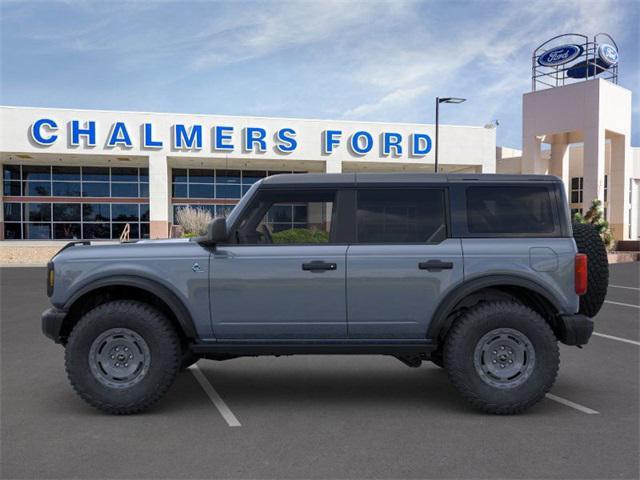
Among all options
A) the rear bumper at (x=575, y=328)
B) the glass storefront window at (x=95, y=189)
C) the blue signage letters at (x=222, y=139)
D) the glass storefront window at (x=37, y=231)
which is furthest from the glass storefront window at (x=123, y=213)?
the rear bumper at (x=575, y=328)

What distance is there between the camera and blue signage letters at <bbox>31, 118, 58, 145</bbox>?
29.1m

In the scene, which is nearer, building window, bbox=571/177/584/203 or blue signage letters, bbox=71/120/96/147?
blue signage letters, bbox=71/120/96/147

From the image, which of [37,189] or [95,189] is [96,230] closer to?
[95,189]

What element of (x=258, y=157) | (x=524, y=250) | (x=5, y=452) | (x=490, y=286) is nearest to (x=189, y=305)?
(x=5, y=452)

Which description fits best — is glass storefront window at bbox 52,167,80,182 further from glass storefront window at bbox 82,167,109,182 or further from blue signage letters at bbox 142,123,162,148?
blue signage letters at bbox 142,123,162,148

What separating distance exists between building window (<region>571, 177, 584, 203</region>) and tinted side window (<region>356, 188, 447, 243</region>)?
1551 inches

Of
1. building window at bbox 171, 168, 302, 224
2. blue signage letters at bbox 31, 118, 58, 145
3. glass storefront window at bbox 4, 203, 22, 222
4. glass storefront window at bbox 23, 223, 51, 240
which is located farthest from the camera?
building window at bbox 171, 168, 302, 224

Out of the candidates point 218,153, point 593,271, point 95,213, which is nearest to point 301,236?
point 593,271

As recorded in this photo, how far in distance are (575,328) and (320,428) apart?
7.68 ft

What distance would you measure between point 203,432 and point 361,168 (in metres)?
32.1

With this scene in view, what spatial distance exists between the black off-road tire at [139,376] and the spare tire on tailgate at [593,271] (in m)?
3.84

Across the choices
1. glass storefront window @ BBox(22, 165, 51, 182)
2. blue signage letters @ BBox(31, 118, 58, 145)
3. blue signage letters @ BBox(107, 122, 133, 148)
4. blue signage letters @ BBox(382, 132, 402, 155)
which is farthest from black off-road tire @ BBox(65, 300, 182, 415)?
glass storefront window @ BBox(22, 165, 51, 182)

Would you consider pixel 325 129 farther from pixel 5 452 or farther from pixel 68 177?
pixel 5 452

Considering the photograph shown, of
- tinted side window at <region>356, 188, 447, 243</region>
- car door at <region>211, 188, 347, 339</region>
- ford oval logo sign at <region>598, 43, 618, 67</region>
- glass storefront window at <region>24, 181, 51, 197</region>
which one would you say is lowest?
car door at <region>211, 188, 347, 339</region>
